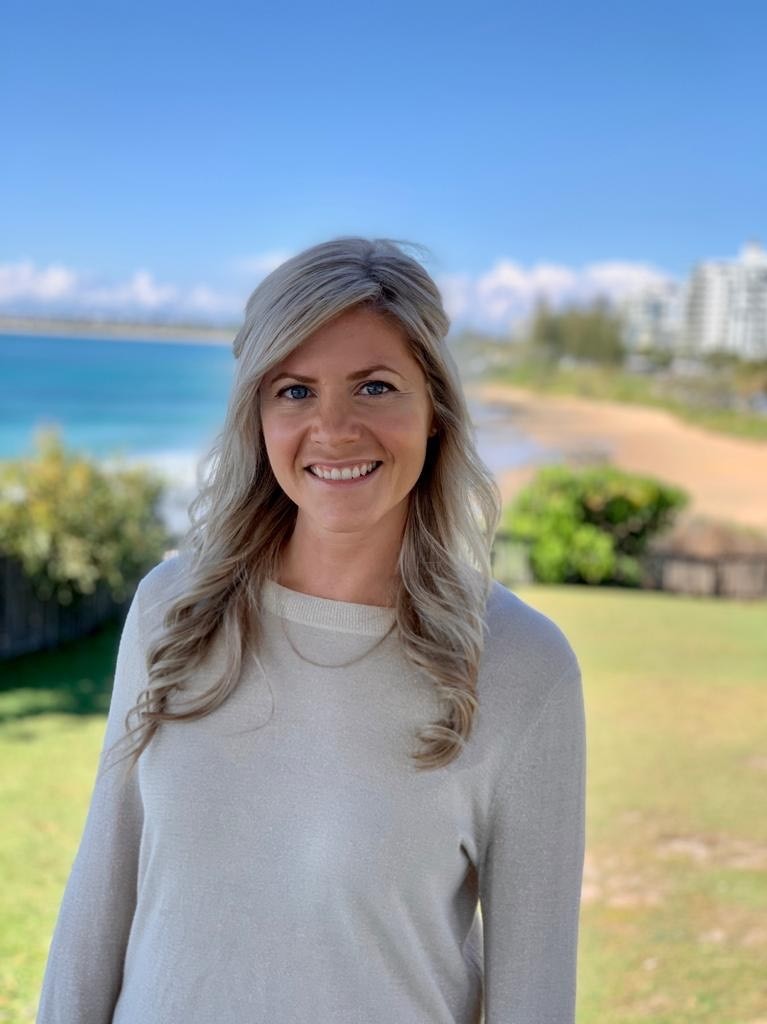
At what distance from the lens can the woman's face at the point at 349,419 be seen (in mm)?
1229

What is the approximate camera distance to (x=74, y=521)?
7289 millimetres

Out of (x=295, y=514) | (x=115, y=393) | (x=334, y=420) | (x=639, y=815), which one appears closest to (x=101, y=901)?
(x=295, y=514)

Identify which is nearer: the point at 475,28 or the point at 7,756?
the point at 7,756

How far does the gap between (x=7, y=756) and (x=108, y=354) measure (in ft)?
116

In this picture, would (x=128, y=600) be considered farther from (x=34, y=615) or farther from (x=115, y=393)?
(x=115, y=393)

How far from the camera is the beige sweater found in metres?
1.17

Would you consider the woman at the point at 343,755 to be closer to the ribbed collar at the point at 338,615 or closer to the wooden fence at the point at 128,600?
the ribbed collar at the point at 338,615

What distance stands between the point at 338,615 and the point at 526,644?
0.67 feet

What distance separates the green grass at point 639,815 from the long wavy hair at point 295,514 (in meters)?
2.81

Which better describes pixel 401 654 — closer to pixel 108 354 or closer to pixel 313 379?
pixel 313 379

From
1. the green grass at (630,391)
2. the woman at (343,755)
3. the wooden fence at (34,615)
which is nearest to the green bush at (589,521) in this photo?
the wooden fence at (34,615)

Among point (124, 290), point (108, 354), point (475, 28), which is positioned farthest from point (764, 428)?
point (124, 290)

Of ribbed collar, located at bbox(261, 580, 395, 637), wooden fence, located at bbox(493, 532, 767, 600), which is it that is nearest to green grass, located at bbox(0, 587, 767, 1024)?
wooden fence, located at bbox(493, 532, 767, 600)

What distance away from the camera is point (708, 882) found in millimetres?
4883
